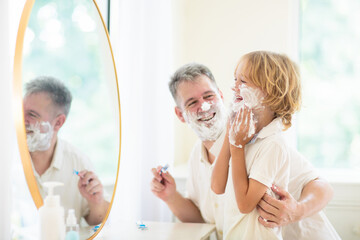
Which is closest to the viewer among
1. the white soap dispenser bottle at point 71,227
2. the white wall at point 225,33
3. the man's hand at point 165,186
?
the white soap dispenser bottle at point 71,227

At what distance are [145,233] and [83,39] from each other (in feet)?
2.08

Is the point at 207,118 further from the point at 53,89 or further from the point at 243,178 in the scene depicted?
the point at 53,89

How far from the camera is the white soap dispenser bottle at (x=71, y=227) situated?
103 cm

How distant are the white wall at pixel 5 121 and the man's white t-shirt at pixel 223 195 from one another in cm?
76

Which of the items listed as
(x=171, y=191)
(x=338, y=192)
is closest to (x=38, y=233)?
(x=171, y=191)

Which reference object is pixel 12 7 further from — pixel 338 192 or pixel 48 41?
pixel 338 192

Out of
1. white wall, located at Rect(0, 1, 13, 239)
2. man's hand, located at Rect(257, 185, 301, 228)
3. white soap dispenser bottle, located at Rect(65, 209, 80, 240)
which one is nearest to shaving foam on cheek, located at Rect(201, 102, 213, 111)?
man's hand, located at Rect(257, 185, 301, 228)

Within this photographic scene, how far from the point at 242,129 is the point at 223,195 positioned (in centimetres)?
32

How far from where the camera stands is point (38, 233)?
958 millimetres

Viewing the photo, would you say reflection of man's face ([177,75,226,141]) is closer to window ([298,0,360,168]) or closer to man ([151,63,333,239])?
man ([151,63,333,239])

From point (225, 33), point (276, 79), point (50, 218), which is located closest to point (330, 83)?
point (225, 33)

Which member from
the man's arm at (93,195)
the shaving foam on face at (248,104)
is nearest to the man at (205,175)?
the shaving foam on face at (248,104)

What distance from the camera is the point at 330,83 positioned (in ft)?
7.77

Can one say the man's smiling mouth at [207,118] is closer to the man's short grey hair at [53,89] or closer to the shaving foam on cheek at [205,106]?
the shaving foam on cheek at [205,106]
